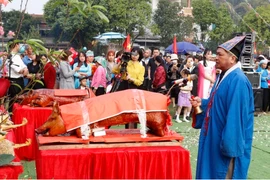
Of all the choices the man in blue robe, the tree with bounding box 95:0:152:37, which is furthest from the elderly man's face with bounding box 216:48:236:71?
the tree with bounding box 95:0:152:37

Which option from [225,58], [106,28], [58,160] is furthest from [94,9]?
[106,28]

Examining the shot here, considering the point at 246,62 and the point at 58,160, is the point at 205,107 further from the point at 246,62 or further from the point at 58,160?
the point at 246,62

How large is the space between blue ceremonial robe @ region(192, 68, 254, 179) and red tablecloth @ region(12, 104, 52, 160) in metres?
3.23

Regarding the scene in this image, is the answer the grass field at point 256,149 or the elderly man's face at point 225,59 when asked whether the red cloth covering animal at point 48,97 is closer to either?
the grass field at point 256,149

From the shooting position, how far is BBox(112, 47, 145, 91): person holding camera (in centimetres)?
809

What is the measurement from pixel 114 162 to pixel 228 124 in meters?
1.18

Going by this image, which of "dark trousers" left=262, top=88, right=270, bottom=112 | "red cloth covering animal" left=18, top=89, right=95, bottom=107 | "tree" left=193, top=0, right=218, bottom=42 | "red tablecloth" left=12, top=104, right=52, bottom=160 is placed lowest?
"dark trousers" left=262, top=88, right=270, bottom=112

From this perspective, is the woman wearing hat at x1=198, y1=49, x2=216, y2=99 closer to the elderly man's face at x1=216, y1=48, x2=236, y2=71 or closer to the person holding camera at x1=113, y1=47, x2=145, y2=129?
the person holding camera at x1=113, y1=47, x2=145, y2=129

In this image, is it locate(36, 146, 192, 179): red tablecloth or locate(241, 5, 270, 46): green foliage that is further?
locate(241, 5, 270, 46): green foliage

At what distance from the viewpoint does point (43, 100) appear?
21.5ft

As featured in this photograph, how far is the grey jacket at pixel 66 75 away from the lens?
8500 mm

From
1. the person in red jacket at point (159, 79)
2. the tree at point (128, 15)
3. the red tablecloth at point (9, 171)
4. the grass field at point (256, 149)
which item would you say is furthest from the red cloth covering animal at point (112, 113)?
the tree at point (128, 15)

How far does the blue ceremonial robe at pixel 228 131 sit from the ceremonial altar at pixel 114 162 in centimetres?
49

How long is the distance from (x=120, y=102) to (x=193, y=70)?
6.88 m
